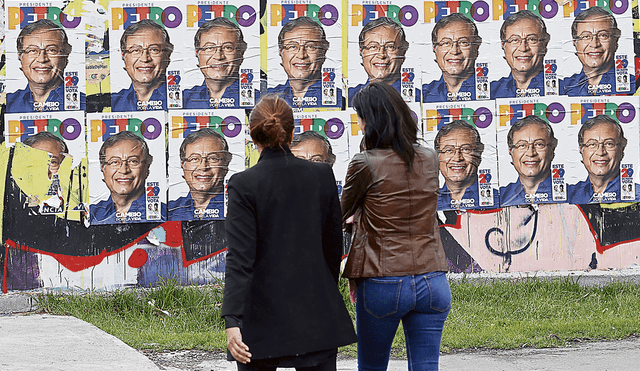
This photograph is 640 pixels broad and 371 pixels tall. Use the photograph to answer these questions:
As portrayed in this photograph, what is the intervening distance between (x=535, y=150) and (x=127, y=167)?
4.25m

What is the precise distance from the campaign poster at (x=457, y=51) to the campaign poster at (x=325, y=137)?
949 mm

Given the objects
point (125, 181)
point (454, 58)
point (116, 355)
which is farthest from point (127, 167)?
point (454, 58)

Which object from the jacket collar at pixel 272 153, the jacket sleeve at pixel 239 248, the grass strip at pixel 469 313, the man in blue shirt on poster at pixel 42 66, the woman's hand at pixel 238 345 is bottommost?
the grass strip at pixel 469 313

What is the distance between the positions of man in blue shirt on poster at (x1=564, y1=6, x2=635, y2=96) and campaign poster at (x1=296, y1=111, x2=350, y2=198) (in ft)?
8.05

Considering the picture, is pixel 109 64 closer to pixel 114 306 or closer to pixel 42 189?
pixel 42 189

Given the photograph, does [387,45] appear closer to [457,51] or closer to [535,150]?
[457,51]

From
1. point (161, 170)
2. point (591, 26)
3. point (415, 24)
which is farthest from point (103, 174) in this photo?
point (591, 26)

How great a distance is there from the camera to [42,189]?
261 inches

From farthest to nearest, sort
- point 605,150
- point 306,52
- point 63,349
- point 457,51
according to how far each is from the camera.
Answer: point 605,150 → point 457,51 → point 306,52 → point 63,349

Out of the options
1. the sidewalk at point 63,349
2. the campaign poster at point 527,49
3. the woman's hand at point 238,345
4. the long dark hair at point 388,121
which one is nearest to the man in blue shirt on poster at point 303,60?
the campaign poster at point 527,49

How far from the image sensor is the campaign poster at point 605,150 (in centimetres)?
721

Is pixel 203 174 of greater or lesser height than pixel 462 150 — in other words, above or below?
below

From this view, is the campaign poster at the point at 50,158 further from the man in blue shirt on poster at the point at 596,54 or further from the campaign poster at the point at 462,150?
the man in blue shirt on poster at the point at 596,54

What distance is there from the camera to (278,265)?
2523 mm
